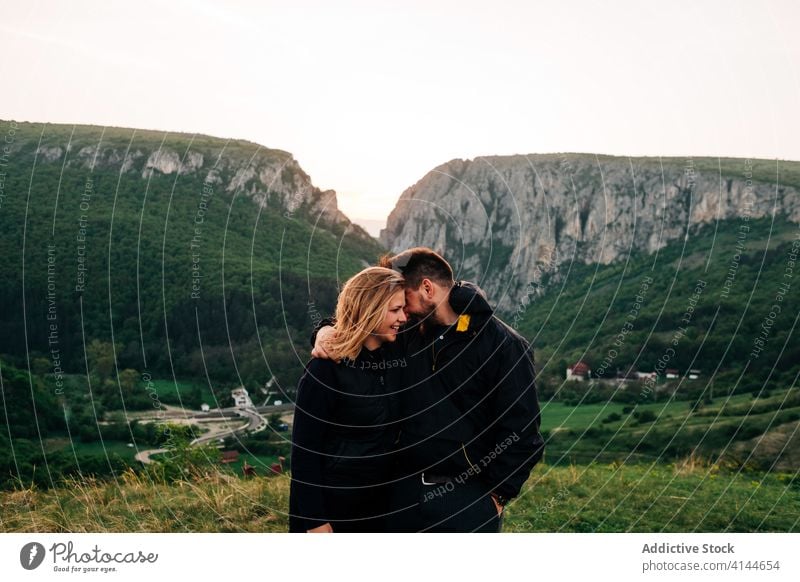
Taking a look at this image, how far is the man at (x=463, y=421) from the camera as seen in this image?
4738 mm

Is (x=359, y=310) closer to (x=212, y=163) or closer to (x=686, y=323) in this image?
(x=212, y=163)

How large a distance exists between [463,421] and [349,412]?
80 cm

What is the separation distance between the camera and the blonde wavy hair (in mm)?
4422

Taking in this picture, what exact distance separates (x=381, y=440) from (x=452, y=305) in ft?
3.27

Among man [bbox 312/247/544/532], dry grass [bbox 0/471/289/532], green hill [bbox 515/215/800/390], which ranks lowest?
green hill [bbox 515/215/800/390]

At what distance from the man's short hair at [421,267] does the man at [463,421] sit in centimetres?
7

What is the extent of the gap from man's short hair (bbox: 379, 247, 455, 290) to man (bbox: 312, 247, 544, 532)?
2.7 inches

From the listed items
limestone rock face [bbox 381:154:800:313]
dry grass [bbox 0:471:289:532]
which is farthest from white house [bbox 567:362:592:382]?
dry grass [bbox 0:471:289:532]

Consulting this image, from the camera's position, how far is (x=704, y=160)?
109 meters

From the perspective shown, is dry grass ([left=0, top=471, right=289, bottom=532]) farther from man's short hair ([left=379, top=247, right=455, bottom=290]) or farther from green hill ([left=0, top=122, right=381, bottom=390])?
green hill ([left=0, top=122, right=381, bottom=390])

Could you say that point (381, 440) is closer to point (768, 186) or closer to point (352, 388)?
point (352, 388)

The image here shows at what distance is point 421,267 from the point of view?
4.98 m
